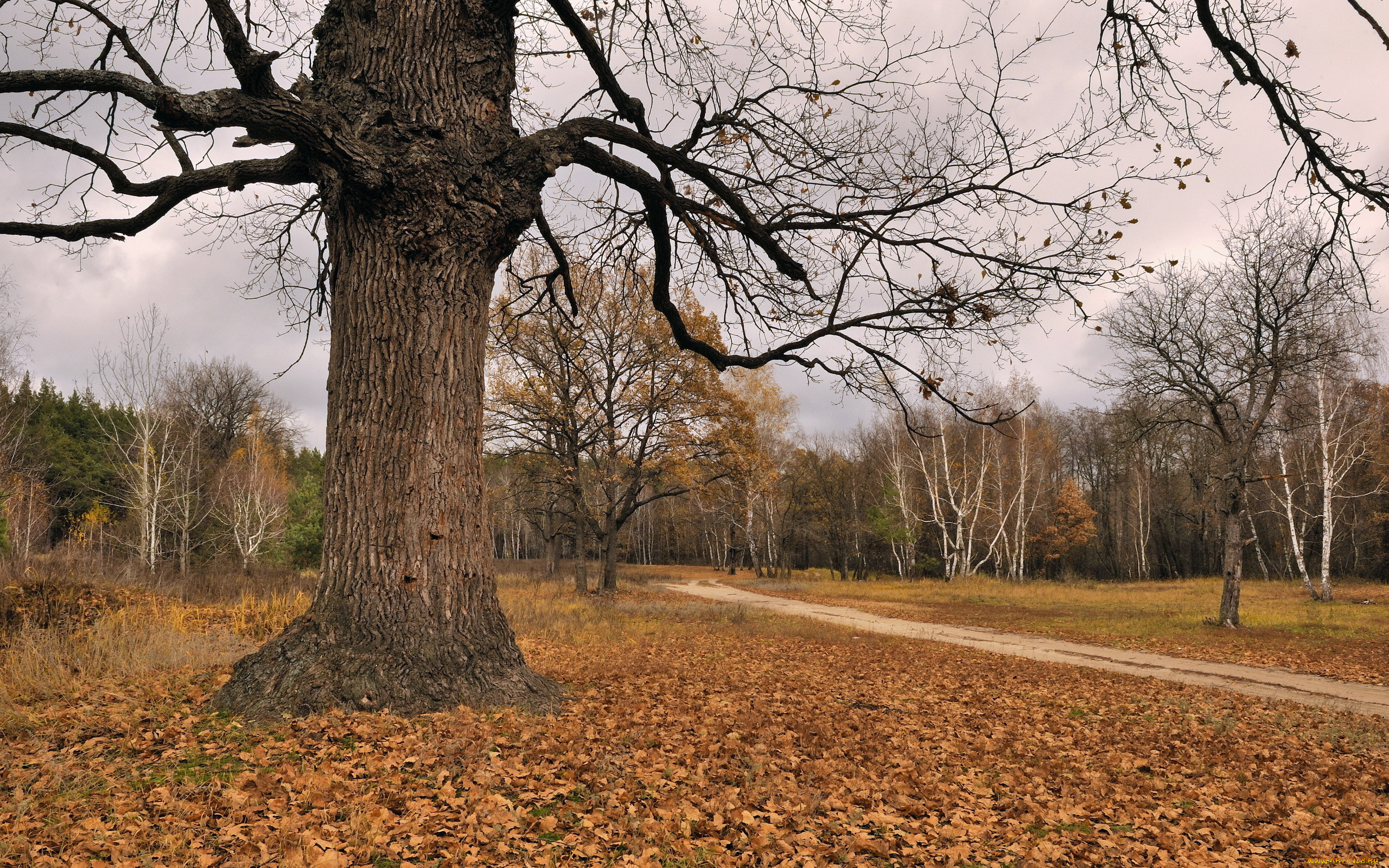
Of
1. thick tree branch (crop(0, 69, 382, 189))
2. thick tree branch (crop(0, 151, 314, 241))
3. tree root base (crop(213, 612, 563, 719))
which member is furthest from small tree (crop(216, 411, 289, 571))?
thick tree branch (crop(0, 69, 382, 189))

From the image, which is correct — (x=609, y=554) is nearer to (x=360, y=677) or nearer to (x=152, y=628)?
(x=152, y=628)

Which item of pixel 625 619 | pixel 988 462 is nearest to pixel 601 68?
pixel 625 619

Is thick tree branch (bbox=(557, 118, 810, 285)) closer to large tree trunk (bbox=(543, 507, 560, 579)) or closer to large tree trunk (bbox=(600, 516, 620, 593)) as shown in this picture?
large tree trunk (bbox=(600, 516, 620, 593))

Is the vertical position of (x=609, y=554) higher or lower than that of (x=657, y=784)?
lower

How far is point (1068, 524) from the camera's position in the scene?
140 feet

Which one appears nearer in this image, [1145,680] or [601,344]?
[1145,680]

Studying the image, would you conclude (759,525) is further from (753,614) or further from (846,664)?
(846,664)

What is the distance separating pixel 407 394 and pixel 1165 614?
22335 mm

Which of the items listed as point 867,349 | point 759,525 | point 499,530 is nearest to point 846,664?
point 867,349

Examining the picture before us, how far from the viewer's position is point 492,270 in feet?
15.7

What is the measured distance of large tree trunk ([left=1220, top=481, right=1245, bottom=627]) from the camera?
1565cm

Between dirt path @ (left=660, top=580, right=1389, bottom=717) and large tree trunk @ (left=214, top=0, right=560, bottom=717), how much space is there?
32.9ft

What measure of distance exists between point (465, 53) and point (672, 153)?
68.1 inches

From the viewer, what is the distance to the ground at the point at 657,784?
2.65 m
